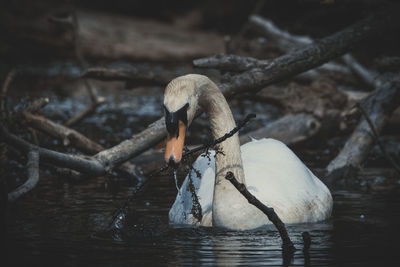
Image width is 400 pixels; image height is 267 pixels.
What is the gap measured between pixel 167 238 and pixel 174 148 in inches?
40.0

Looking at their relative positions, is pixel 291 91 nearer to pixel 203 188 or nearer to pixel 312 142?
pixel 312 142

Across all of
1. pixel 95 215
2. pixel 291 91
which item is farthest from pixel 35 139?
pixel 291 91

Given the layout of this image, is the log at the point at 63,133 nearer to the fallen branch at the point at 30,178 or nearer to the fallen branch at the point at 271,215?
the fallen branch at the point at 30,178

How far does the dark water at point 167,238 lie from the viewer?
477 cm

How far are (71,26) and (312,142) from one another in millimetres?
3765

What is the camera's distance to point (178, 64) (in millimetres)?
23656

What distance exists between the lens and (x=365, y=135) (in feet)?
27.0

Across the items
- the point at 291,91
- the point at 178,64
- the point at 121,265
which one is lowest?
the point at 121,265

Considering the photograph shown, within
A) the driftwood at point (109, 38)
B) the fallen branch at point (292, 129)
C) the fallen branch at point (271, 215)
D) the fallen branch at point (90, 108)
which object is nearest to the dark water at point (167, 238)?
the fallen branch at point (271, 215)

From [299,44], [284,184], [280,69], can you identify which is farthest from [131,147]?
[299,44]

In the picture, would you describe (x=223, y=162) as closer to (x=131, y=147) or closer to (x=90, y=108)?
(x=131, y=147)

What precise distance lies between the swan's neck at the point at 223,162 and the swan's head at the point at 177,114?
0.34m

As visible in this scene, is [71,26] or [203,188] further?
[71,26]

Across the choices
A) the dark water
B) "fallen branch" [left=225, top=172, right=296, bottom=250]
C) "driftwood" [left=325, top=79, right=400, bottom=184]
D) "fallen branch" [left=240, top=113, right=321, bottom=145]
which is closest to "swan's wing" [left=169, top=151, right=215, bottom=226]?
the dark water
